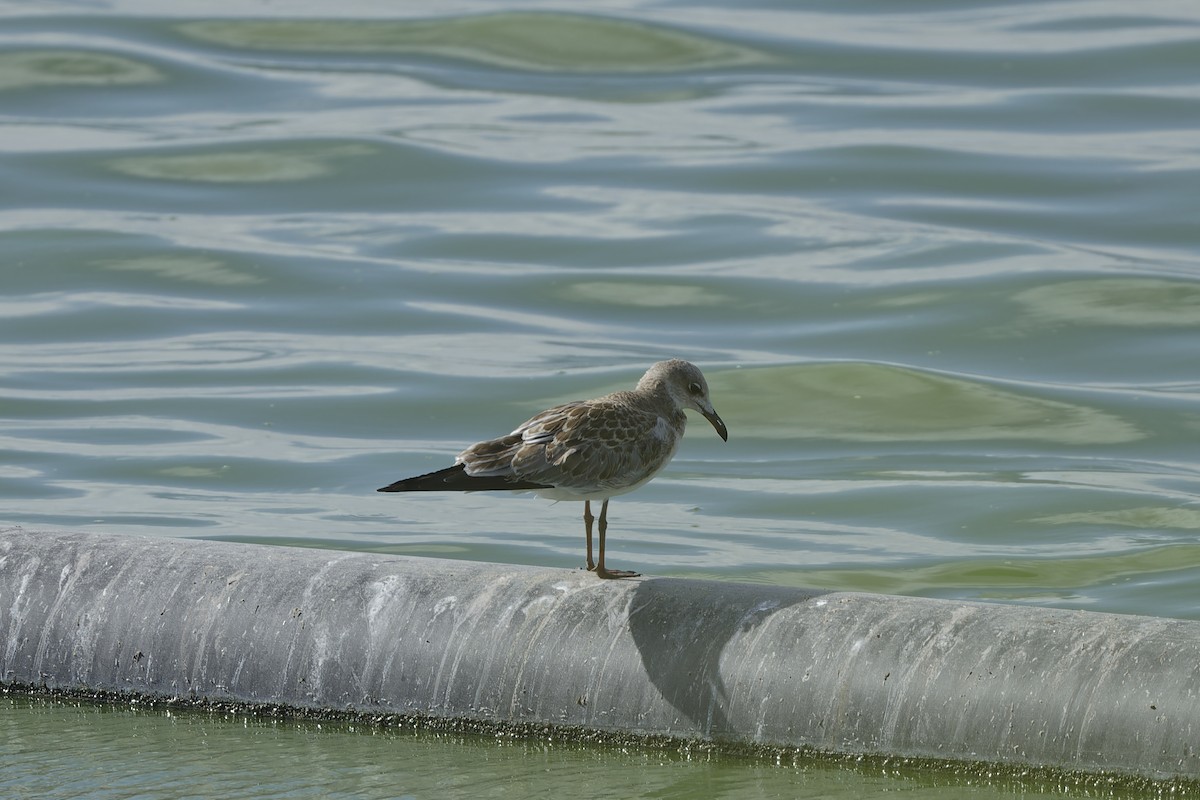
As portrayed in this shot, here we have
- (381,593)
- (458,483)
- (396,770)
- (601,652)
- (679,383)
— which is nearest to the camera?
(396,770)

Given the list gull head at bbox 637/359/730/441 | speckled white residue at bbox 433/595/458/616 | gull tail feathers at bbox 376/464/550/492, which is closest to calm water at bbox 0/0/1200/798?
speckled white residue at bbox 433/595/458/616

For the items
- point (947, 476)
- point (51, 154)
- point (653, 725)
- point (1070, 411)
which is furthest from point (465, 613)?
point (51, 154)

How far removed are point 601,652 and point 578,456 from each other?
0.75 m

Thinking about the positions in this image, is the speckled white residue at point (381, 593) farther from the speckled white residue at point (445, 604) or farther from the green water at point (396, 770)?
the green water at point (396, 770)

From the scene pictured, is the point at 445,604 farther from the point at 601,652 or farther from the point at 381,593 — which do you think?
the point at 601,652

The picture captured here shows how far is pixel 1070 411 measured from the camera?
44.1ft

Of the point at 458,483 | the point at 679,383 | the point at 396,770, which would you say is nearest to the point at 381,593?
the point at 458,483

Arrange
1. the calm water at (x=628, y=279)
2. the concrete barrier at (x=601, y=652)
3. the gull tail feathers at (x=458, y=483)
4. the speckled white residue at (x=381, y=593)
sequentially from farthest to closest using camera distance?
the calm water at (x=628, y=279), the speckled white residue at (x=381, y=593), the gull tail feathers at (x=458, y=483), the concrete barrier at (x=601, y=652)

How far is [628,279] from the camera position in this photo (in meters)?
17.5

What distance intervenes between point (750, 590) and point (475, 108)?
19274 millimetres

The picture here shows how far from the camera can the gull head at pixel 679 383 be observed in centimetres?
745

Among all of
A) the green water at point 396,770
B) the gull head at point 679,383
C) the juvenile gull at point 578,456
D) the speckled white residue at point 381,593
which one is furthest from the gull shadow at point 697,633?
the gull head at point 679,383

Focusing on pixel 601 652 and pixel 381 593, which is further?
pixel 381 593

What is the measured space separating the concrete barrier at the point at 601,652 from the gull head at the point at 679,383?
979mm
